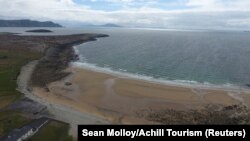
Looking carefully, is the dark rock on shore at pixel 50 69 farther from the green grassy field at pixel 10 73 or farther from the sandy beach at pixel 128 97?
the green grassy field at pixel 10 73

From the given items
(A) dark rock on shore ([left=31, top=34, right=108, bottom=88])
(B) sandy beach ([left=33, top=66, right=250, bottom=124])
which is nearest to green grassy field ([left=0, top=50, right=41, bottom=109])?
(A) dark rock on shore ([left=31, top=34, right=108, bottom=88])

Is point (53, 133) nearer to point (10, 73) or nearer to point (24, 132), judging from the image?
point (24, 132)

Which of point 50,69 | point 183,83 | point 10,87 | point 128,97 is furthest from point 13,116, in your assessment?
point 183,83

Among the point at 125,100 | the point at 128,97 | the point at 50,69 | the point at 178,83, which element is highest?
the point at 50,69

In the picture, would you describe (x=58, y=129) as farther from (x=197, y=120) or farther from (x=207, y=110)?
(x=207, y=110)

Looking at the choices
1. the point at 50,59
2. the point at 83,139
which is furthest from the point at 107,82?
the point at 83,139

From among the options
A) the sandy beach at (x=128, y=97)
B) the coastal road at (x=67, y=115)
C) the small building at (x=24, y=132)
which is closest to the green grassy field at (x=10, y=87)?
the small building at (x=24, y=132)
